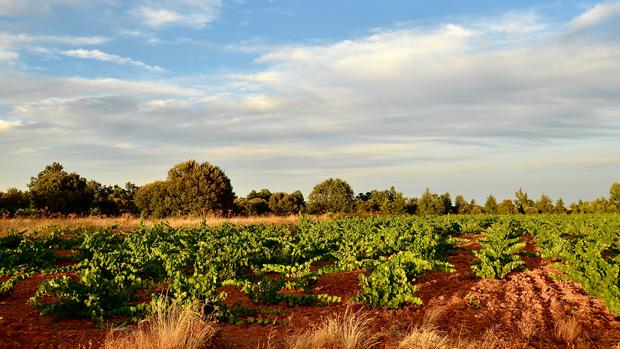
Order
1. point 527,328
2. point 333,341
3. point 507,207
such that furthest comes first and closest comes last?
point 507,207 < point 527,328 < point 333,341

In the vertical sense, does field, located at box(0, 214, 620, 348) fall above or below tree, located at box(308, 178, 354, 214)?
below

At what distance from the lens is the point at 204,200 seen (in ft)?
158

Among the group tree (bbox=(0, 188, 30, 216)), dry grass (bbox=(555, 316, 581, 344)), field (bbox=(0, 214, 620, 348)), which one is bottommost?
dry grass (bbox=(555, 316, 581, 344))

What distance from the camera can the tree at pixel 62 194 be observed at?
47.8 metres

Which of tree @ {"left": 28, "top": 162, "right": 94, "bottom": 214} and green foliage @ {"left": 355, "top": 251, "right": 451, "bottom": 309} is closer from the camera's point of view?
green foliage @ {"left": 355, "top": 251, "right": 451, "bottom": 309}

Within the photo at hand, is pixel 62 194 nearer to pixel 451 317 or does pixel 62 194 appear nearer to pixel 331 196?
pixel 331 196

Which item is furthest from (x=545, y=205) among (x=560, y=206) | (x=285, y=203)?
(x=285, y=203)

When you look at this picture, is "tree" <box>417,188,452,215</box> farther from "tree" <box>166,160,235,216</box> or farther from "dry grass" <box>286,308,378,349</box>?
"dry grass" <box>286,308,378,349</box>

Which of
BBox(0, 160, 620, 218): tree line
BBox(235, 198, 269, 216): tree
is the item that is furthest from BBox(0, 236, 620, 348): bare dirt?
BBox(235, 198, 269, 216): tree

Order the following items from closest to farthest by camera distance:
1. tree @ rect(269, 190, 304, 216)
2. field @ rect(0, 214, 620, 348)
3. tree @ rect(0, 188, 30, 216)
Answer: field @ rect(0, 214, 620, 348) < tree @ rect(0, 188, 30, 216) < tree @ rect(269, 190, 304, 216)

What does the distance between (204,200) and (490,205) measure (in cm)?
3065

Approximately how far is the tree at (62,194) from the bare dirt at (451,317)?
41268 millimetres

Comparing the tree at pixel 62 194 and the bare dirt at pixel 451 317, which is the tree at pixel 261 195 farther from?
the bare dirt at pixel 451 317

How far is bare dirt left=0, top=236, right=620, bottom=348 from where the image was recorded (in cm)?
650
